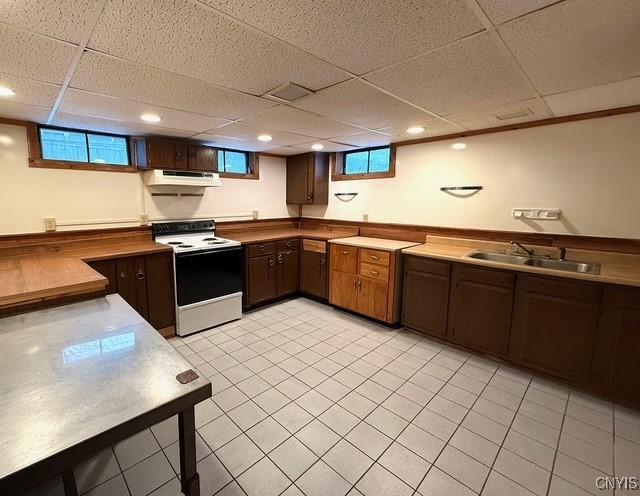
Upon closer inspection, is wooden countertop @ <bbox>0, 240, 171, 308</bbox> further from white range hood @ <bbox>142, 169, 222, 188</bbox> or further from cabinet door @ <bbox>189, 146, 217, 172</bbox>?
cabinet door @ <bbox>189, 146, 217, 172</bbox>

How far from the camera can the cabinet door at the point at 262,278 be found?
12.7ft

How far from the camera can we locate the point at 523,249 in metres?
2.91

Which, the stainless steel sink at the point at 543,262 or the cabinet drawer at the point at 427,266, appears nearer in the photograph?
the stainless steel sink at the point at 543,262

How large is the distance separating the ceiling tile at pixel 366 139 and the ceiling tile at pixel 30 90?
7.99 feet

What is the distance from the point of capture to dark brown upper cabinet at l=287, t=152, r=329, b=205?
15.0 feet

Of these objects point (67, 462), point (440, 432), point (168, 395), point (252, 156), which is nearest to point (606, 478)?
point (440, 432)

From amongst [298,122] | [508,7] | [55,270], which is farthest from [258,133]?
[508,7]

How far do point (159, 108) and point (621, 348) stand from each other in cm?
376

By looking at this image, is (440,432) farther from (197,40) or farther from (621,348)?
(197,40)

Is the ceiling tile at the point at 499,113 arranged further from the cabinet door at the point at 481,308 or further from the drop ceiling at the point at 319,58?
the cabinet door at the point at 481,308

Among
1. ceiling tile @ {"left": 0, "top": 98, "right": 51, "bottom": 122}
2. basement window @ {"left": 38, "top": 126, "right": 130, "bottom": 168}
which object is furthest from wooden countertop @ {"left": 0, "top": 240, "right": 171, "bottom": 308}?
ceiling tile @ {"left": 0, "top": 98, "right": 51, "bottom": 122}

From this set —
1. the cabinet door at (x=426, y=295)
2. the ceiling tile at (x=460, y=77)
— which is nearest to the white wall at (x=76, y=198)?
the cabinet door at (x=426, y=295)

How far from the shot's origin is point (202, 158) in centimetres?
364

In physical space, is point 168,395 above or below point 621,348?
above
